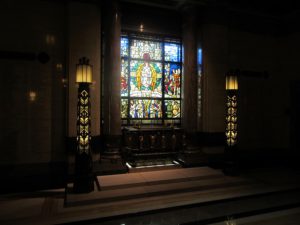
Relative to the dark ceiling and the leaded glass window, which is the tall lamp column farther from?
the dark ceiling

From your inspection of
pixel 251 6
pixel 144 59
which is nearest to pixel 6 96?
pixel 144 59

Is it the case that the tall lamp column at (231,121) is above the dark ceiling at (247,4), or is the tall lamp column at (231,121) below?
below

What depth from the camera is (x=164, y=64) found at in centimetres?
659

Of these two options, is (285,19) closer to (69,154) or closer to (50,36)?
(50,36)

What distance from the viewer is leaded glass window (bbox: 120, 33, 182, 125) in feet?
20.4

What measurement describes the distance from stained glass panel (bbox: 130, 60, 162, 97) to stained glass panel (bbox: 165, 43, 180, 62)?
40cm

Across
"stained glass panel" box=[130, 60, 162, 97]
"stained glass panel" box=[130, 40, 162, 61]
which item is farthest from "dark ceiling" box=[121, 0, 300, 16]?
"stained glass panel" box=[130, 60, 162, 97]

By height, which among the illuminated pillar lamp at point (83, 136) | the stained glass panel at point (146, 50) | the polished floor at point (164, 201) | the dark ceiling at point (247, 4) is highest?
the dark ceiling at point (247, 4)

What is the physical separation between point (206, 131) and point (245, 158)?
5.57ft

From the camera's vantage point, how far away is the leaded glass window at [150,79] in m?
6.22

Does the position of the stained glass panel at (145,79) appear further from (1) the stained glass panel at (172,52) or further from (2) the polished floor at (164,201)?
(2) the polished floor at (164,201)

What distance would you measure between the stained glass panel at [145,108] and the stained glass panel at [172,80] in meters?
0.46

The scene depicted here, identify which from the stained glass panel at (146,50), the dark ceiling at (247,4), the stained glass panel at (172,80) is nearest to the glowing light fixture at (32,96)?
the stained glass panel at (146,50)

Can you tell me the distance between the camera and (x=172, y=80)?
265 inches
